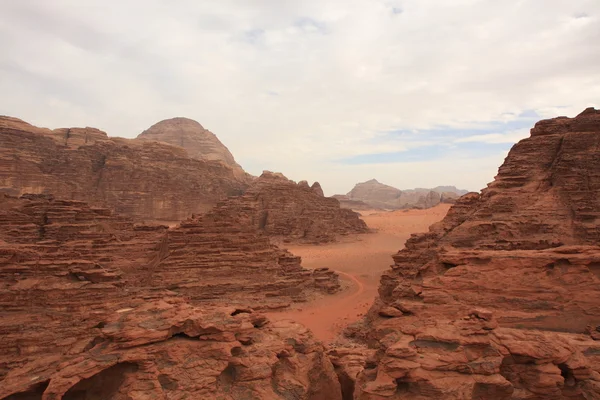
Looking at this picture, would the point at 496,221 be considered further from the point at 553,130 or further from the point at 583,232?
the point at 553,130

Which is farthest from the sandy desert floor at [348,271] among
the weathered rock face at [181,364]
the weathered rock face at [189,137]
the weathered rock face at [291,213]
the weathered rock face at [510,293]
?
the weathered rock face at [189,137]

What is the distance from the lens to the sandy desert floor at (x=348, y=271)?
16.7 m

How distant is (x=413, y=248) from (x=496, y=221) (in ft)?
11.4

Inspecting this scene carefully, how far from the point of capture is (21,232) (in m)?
17.0

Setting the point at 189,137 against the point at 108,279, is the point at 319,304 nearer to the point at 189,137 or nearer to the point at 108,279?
the point at 108,279

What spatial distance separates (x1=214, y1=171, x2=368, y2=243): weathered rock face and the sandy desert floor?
2305 mm

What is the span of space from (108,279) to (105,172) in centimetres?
3798

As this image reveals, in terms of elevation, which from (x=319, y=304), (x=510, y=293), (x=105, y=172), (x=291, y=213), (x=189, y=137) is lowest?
(x=319, y=304)

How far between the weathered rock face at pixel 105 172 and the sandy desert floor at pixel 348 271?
20176mm

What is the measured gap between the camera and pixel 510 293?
31.3 ft

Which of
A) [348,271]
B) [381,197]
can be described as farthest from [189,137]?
[381,197]

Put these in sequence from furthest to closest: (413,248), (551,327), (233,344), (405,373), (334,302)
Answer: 1. (334,302)
2. (413,248)
3. (551,327)
4. (233,344)
5. (405,373)

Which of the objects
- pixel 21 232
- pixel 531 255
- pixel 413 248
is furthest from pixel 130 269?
pixel 531 255

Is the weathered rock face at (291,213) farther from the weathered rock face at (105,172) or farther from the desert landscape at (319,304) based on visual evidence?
the desert landscape at (319,304)
